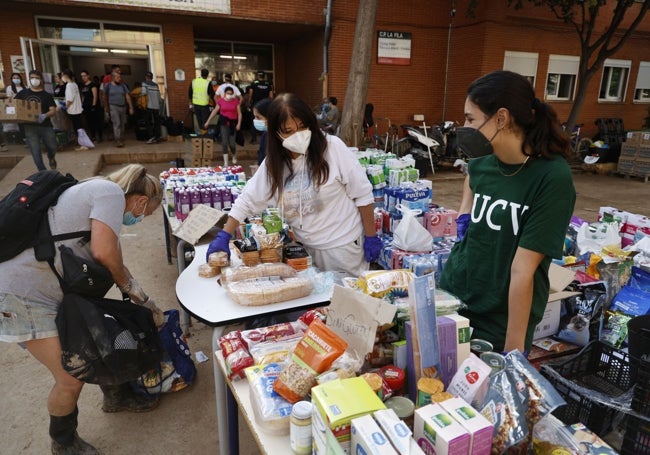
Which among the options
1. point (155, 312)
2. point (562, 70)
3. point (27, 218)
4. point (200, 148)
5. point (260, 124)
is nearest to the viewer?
point (27, 218)

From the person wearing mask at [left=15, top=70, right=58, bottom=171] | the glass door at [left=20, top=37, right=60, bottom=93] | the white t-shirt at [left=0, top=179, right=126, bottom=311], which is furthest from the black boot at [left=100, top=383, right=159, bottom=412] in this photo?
the glass door at [left=20, top=37, right=60, bottom=93]

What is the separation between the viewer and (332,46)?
12055 mm

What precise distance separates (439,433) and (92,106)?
515 inches

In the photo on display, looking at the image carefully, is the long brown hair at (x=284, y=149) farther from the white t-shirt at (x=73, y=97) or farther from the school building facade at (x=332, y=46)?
the white t-shirt at (x=73, y=97)

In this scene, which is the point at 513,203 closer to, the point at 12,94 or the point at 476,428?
the point at 476,428

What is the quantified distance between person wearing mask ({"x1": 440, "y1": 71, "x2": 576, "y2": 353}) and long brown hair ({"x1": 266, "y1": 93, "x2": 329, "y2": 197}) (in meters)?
0.99

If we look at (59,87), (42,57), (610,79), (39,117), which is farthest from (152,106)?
(610,79)

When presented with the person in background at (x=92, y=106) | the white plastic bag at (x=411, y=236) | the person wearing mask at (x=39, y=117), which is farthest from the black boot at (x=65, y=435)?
the person in background at (x=92, y=106)

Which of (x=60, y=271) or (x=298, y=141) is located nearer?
(x=60, y=271)

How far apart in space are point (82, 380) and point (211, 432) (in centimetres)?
89

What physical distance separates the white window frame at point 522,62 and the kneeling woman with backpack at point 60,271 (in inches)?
518

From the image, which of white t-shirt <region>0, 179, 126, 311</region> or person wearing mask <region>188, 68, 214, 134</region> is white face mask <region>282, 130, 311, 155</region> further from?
→ person wearing mask <region>188, 68, 214, 134</region>

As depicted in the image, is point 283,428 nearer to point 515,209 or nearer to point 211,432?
point 515,209

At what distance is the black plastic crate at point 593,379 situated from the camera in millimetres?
1751
